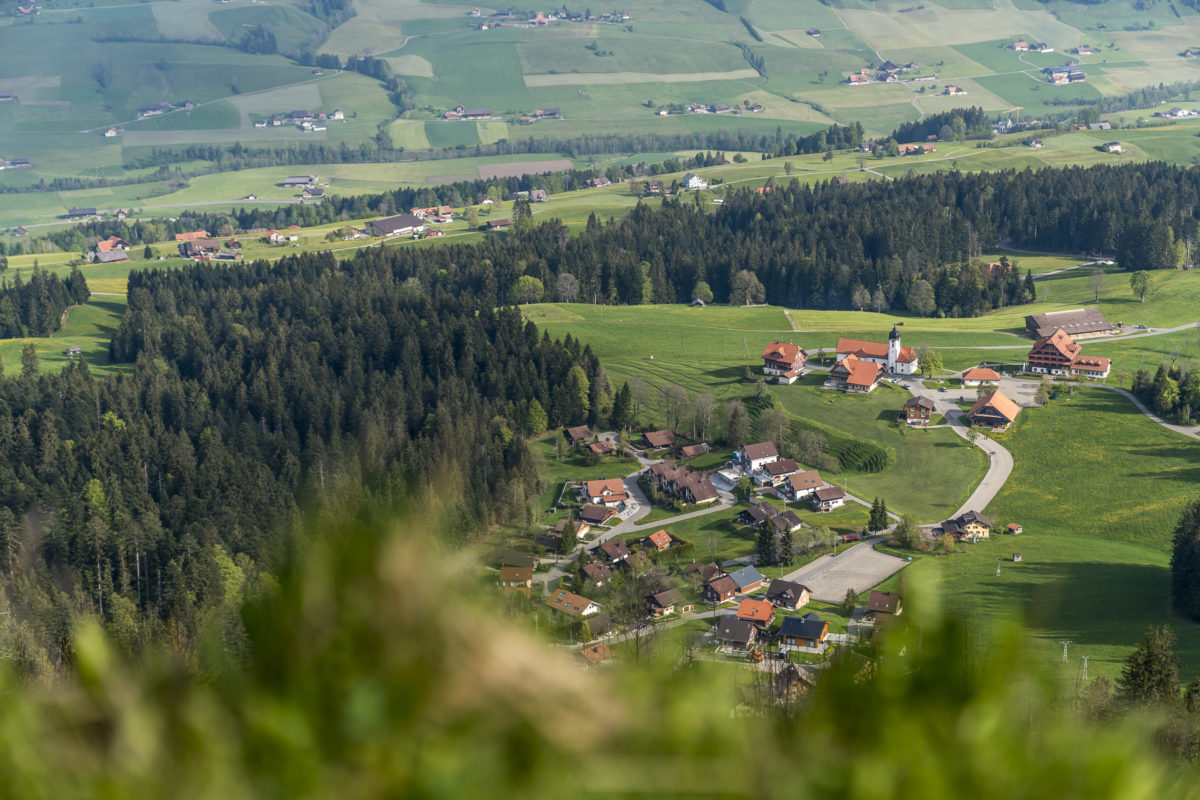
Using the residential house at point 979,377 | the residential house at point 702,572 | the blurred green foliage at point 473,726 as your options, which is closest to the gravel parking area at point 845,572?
the residential house at point 702,572

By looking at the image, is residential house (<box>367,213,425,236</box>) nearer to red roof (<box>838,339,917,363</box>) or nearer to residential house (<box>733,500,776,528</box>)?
red roof (<box>838,339,917,363</box>)

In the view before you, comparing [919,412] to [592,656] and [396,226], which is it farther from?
[396,226]

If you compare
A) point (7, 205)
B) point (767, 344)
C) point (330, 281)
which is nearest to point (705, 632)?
point (767, 344)

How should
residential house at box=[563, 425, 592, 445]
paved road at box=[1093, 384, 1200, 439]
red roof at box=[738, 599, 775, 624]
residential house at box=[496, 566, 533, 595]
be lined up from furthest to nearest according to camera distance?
residential house at box=[563, 425, 592, 445] < paved road at box=[1093, 384, 1200, 439] < red roof at box=[738, 599, 775, 624] < residential house at box=[496, 566, 533, 595]

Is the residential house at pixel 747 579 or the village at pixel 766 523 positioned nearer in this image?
the village at pixel 766 523

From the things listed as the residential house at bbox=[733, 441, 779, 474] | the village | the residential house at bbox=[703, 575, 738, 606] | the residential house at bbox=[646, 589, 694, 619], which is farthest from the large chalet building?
the residential house at bbox=[646, 589, 694, 619]

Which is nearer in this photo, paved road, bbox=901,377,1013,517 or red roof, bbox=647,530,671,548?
red roof, bbox=647,530,671,548

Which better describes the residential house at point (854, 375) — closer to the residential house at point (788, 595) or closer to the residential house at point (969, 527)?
the residential house at point (969, 527)

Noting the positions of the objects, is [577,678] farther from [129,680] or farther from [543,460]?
[543,460]
